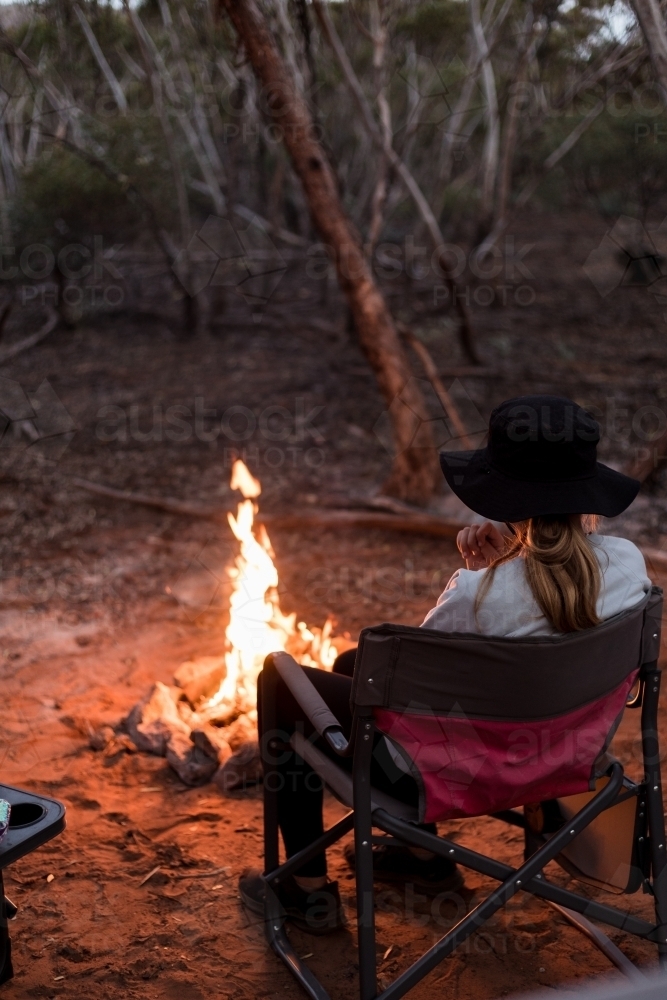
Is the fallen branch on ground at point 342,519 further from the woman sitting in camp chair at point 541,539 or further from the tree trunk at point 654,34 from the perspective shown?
the woman sitting in camp chair at point 541,539

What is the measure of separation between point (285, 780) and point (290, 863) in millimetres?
202

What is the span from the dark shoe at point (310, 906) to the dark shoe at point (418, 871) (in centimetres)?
20

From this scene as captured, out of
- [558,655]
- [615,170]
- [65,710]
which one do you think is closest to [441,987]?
[558,655]

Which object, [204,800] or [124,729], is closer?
[204,800]

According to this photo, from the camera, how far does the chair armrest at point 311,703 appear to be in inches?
79.2

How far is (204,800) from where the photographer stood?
10.3 ft

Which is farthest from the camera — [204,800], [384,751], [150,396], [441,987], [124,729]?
[150,396]

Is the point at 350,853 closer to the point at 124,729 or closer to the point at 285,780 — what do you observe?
the point at 285,780

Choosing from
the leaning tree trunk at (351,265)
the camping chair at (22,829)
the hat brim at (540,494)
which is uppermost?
the leaning tree trunk at (351,265)

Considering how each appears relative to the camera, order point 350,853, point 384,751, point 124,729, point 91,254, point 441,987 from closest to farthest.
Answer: point 384,751
point 441,987
point 350,853
point 124,729
point 91,254

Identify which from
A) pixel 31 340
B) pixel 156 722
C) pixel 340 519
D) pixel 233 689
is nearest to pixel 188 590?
pixel 340 519

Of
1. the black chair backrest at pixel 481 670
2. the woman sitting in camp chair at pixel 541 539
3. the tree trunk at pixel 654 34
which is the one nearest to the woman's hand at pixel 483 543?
the woman sitting in camp chair at pixel 541 539

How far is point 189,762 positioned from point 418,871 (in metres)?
0.96

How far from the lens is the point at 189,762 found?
3246mm
